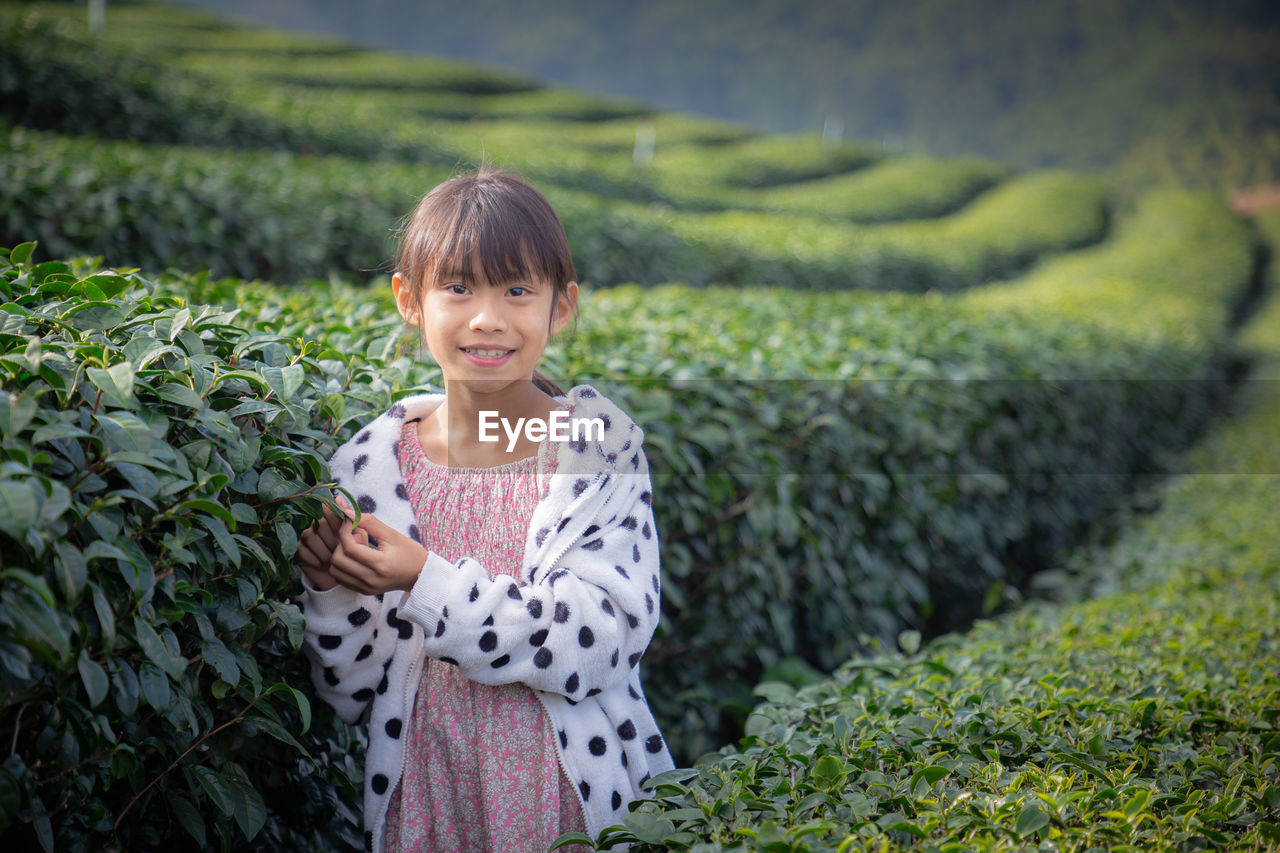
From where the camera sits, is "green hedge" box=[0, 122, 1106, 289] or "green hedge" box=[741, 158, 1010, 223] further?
"green hedge" box=[741, 158, 1010, 223]

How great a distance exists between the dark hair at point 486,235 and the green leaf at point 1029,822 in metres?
1.01

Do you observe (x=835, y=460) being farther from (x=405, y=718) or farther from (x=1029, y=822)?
(x=405, y=718)

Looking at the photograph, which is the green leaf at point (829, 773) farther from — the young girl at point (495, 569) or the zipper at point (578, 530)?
the zipper at point (578, 530)

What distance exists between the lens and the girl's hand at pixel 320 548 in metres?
1.34

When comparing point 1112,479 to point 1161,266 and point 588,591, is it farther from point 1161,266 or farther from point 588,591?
point 1161,266

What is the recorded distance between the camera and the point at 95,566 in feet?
3.41

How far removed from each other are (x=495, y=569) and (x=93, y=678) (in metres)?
0.56

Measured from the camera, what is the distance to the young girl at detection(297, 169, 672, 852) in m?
1.31

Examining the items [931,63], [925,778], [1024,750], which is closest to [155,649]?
[925,778]

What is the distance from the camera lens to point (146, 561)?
1.08 metres

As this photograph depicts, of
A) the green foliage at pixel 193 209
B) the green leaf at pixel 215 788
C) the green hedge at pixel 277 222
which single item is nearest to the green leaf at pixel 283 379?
the green leaf at pixel 215 788

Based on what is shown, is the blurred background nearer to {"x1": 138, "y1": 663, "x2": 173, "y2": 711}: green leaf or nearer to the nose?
the nose

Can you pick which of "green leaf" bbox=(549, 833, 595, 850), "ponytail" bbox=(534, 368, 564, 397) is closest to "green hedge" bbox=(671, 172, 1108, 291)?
"ponytail" bbox=(534, 368, 564, 397)
